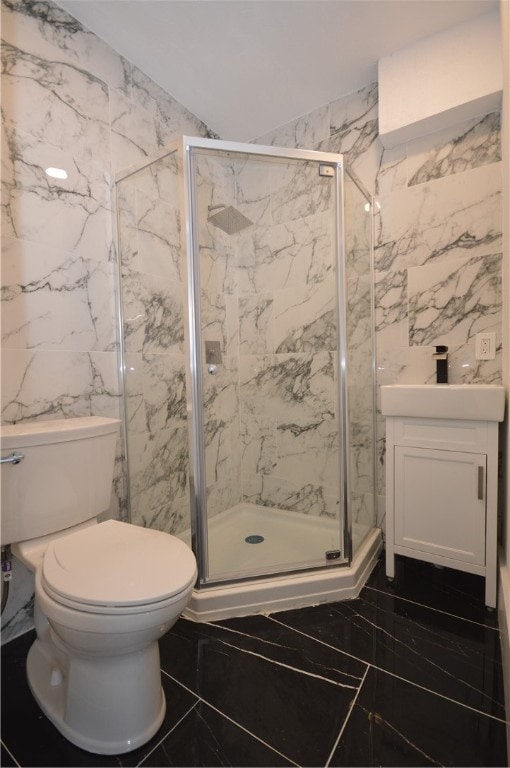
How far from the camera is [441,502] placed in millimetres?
1498

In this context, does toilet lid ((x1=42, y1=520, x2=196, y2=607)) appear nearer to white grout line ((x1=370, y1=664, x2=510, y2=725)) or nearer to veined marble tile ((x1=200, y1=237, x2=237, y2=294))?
white grout line ((x1=370, y1=664, x2=510, y2=725))

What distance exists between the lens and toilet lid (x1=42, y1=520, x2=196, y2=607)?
851mm

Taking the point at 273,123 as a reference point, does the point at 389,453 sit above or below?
below

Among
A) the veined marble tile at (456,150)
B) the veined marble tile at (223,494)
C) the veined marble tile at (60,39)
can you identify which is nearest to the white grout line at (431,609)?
the veined marble tile at (223,494)

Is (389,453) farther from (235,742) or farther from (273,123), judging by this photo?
(273,123)

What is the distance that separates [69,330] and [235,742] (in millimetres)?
1460

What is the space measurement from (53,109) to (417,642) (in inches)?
95.6

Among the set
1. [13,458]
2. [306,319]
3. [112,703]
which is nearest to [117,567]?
[112,703]

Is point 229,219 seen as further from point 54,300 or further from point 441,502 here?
point 441,502

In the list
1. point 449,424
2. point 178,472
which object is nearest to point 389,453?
point 449,424

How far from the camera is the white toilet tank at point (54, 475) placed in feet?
3.51

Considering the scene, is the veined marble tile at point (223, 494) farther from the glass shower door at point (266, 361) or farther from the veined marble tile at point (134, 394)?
the veined marble tile at point (134, 394)

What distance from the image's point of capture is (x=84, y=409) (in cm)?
154

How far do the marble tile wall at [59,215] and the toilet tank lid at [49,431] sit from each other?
163 millimetres
